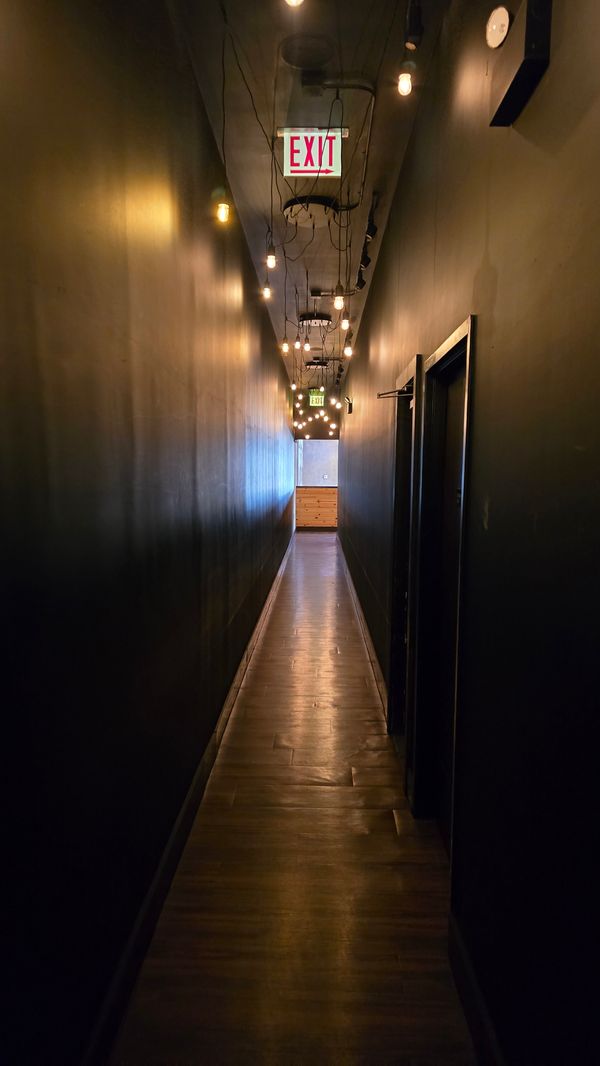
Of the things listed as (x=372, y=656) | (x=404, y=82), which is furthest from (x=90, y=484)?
(x=372, y=656)

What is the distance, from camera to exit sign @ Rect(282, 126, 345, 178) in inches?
118

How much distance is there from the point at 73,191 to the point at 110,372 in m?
0.47

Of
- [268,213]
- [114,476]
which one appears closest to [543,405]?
[114,476]

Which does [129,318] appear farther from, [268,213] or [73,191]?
[268,213]

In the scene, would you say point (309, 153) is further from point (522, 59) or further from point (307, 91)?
point (522, 59)

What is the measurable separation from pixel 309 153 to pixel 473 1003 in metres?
4.05

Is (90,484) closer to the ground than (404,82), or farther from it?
closer to the ground

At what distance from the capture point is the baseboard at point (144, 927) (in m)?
1.53

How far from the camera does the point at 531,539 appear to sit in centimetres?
132

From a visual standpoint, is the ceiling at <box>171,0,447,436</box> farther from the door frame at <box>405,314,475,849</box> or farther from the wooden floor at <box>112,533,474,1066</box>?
the wooden floor at <box>112,533,474,1066</box>

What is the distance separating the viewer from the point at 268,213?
451cm

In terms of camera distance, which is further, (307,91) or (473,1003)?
(307,91)

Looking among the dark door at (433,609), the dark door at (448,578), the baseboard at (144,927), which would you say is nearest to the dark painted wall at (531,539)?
the dark door at (448,578)

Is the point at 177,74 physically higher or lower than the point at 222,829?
higher
